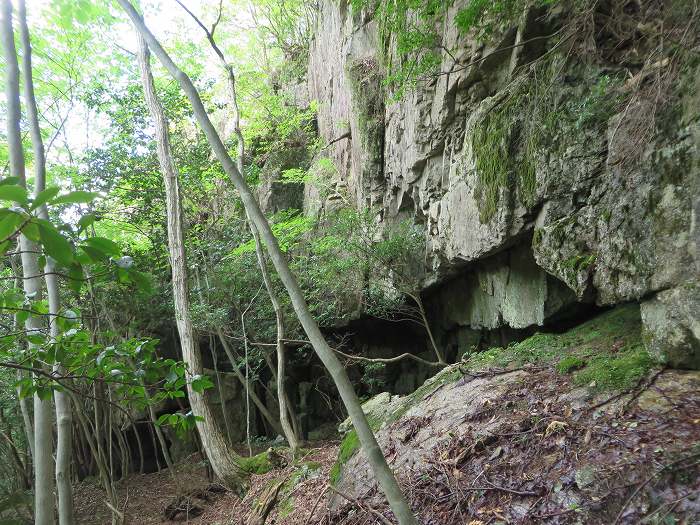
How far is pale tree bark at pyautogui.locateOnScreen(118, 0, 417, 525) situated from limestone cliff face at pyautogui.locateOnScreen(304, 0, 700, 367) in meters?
2.37

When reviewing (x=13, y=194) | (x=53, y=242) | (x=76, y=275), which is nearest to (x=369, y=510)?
(x=76, y=275)

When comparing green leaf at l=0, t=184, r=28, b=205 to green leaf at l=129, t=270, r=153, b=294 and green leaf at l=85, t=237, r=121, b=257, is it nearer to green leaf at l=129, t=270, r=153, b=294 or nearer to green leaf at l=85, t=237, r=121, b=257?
green leaf at l=85, t=237, r=121, b=257

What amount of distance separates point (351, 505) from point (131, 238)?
9.53m

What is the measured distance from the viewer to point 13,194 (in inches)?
35.4

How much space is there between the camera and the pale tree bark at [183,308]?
6930 millimetres

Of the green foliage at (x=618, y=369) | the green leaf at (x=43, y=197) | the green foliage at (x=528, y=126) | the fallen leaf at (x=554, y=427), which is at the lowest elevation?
the fallen leaf at (x=554, y=427)

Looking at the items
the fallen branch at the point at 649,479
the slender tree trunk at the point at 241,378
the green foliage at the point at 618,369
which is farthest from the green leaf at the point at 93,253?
the slender tree trunk at the point at 241,378

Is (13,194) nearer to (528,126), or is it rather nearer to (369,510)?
(369,510)

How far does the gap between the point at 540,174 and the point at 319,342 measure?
11.8 feet

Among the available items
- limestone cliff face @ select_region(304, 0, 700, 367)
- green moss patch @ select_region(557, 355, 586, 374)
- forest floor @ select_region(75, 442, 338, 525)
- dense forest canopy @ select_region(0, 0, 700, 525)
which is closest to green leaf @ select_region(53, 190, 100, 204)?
dense forest canopy @ select_region(0, 0, 700, 525)

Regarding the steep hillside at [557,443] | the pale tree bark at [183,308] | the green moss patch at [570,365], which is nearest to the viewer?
the steep hillside at [557,443]

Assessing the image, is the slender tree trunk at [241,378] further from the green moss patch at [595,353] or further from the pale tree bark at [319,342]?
the pale tree bark at [319,342]

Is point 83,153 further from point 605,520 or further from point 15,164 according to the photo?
point 605,520

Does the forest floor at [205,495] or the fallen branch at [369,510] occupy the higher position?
the fallen branch at [369,510]
